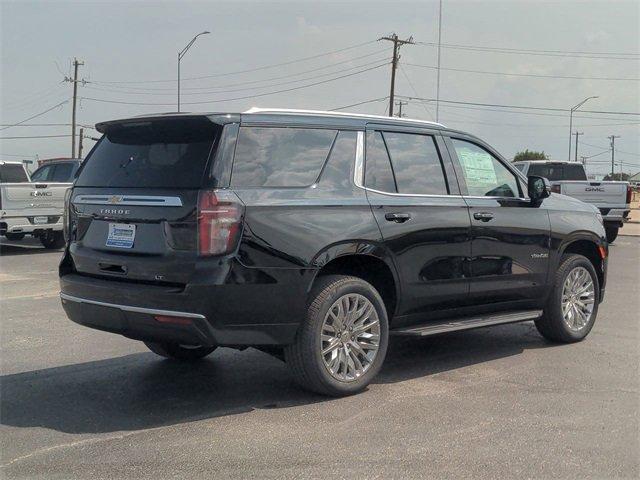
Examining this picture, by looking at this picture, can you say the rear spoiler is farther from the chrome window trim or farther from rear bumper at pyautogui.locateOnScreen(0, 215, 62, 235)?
rear bumper at pyautogui.locateOnScreen(0, 215, 62, 235)

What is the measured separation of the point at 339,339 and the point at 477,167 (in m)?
2.23

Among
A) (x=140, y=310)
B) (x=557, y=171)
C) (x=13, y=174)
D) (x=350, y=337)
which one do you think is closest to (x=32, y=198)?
(x=13, y=174)

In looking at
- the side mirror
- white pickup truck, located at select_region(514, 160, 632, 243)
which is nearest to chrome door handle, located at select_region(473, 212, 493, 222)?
the side mirror

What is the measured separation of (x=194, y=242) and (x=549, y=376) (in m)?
3.14

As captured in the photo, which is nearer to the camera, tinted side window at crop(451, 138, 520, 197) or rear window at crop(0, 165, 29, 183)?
tinted side window at crop(451, 138, 520, 197)

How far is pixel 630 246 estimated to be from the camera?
18391 mm

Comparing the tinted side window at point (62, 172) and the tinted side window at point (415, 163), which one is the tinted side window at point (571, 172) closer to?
the tinted side window at point (62, 172)

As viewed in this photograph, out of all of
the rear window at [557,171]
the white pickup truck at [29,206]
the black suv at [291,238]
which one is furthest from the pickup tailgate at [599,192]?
the black suv at [291,238]

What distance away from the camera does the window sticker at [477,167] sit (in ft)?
21.1

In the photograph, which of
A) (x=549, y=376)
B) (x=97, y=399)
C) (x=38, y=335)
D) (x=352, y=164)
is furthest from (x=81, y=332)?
(x=549, y=376)

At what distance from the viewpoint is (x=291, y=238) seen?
16.2ft

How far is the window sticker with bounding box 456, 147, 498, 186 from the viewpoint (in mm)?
6426

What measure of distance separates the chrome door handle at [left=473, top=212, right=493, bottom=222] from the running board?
32.9 inches

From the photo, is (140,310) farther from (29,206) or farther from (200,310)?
(29,206)
